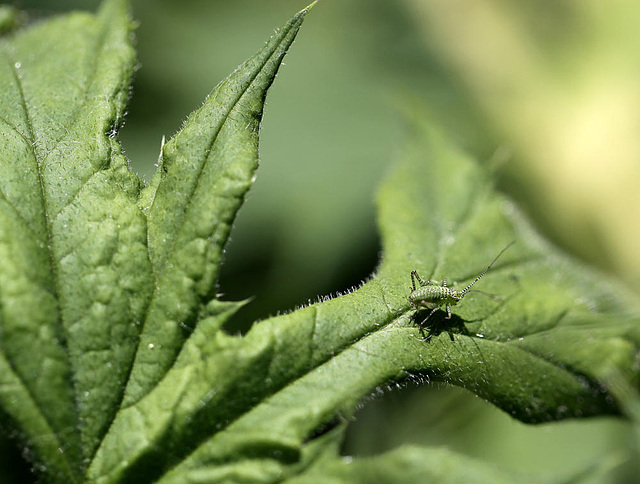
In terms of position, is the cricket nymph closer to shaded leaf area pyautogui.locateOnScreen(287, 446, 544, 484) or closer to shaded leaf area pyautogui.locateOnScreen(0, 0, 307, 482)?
shaded leaf area pyautogui.locateOnScreen(287, 446, 544, 484)

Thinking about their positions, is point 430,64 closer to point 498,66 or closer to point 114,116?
point 498,66

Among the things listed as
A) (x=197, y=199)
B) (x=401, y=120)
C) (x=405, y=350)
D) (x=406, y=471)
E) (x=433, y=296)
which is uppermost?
(x=401, y=120)

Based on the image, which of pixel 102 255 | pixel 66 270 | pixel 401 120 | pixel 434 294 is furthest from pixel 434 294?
pixel 401 120

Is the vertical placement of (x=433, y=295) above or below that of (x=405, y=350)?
above

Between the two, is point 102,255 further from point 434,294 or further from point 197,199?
point 434,294

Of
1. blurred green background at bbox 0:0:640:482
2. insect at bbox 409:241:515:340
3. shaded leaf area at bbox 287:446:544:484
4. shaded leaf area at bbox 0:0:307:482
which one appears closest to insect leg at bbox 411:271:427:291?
insect at bbox 409:241:515:340

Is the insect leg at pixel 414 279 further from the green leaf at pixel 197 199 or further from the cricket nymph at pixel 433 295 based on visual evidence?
the green leaf at pixel 197 199

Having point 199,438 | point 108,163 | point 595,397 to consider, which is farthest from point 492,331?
point 108,163
